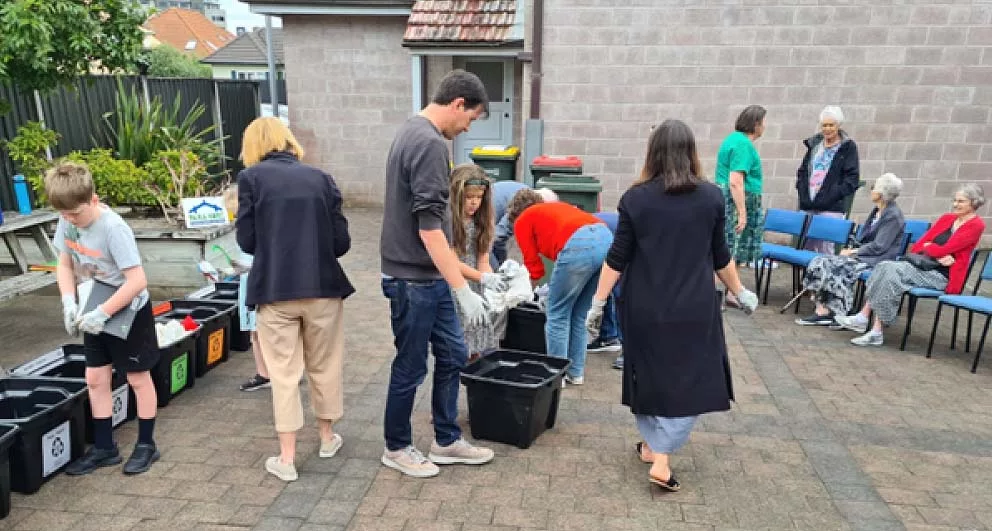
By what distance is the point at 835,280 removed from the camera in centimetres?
603

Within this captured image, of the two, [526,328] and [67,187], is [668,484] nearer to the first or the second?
[526,328]

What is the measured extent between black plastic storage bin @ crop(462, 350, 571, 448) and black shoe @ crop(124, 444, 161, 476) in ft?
5.36

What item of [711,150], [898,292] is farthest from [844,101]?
[898,292]

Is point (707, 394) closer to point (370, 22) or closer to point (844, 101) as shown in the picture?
point (844, 101)

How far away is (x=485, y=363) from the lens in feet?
13.4

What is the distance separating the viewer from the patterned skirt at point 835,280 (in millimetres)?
5984

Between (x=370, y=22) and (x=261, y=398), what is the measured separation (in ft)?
25.5

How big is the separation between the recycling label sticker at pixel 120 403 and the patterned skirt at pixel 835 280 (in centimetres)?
542

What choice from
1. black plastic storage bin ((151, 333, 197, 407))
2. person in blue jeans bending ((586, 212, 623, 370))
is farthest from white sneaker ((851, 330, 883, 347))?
black plastic storage bin ((151, 333, 197, 407))

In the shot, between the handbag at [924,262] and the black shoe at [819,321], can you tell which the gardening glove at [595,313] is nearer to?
the black shoe at [819,321]

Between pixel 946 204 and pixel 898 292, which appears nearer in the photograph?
pixel 898 292

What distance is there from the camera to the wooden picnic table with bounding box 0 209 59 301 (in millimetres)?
4887

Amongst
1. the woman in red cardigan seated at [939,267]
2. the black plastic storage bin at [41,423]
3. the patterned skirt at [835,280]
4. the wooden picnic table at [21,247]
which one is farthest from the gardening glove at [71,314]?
the patterned skirt at [835,280]

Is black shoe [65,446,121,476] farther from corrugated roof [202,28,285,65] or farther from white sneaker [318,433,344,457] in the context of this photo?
corrugated roof [202,28,285,65]
